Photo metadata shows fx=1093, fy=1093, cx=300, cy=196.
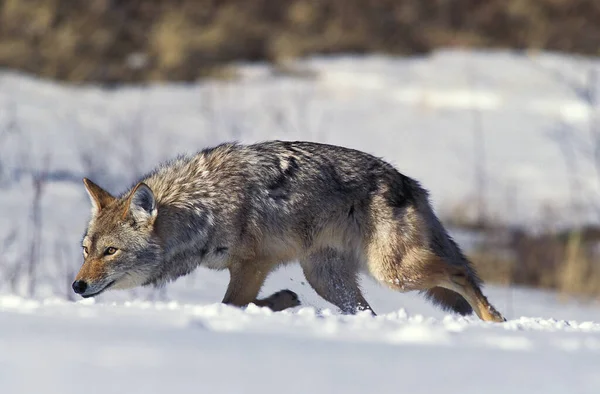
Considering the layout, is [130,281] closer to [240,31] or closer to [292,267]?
[292,267]

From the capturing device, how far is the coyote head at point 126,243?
596 centimetres

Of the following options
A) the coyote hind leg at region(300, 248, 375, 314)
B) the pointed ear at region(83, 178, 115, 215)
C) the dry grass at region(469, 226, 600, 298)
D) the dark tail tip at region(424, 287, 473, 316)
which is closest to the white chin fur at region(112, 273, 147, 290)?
the pointed ear at region(83, 178, 115, 215)

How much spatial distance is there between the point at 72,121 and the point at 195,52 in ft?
14.1

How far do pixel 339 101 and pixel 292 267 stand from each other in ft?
29.9

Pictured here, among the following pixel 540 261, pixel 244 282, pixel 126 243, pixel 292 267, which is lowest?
pixel 540 261

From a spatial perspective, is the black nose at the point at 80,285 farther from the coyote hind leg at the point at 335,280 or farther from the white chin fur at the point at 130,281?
the coyote hind leg at the point at 335,280

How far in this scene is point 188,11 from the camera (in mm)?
21422

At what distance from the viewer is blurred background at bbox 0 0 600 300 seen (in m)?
12.2

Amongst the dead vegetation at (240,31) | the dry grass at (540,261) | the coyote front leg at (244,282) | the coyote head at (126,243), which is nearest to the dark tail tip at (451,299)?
the coyote front leg at (244,282)

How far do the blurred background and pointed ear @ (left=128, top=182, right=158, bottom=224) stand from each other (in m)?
2.83

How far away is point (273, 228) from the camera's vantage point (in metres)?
6.05

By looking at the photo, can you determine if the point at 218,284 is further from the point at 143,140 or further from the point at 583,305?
the point at 143,140

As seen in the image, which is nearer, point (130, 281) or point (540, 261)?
point (130, 281)

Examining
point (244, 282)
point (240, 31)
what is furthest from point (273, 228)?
point (240, 31)
